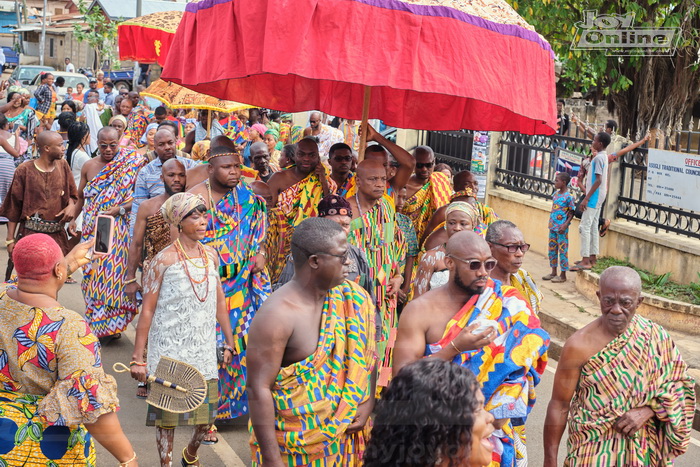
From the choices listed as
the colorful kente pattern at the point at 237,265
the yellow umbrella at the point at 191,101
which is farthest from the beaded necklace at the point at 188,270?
the yellow umbrella at the point at 191,101

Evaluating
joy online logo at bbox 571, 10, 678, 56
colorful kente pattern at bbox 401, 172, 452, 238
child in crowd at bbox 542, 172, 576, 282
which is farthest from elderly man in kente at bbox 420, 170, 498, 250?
joy online logo at bbox 571, 10, 678, 56

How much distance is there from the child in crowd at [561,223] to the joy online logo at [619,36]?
4.67 metres

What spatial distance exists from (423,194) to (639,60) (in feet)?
33.9

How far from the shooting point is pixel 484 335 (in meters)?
3.67

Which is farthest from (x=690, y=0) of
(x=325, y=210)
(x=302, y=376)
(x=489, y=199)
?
(x=302, y=376)

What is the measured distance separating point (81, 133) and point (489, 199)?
6994 millimetres

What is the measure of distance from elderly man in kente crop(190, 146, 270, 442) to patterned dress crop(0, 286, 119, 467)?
2288 millimetres

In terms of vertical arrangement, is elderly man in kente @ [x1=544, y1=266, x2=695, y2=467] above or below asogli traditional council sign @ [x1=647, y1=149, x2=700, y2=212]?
below

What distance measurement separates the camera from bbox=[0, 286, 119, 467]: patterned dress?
3.61 meters

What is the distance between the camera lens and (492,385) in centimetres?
383

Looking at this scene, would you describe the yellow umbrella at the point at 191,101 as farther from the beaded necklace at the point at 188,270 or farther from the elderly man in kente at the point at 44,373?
the elderly man in kente at the point at 44,373

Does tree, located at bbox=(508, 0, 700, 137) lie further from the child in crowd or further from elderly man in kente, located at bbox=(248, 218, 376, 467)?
elderly man in kente, located at bbox=(248, 218, 376, 467)

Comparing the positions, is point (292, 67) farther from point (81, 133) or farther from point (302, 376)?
point (81, 133)

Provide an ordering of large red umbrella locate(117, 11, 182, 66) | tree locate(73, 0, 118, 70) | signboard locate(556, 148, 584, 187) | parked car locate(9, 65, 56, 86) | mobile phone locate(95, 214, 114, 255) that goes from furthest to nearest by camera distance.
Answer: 1. parked car locate(9, 65, 56, 86)
2. tree locate(73, 0, 118, 70)
3. signboard locate(556, 148, 584, 187)
4. large red umbrella locate(117, 11, 182, 66)
5. mobile phone locate(95, 214, 114, 255)
